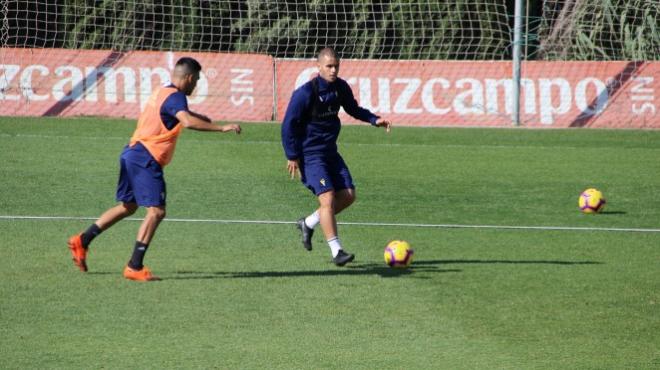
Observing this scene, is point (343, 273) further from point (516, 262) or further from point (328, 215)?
point (516, 262)

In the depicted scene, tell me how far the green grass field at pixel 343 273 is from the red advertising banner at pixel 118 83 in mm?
6683

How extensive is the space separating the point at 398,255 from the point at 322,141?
129 centimetres

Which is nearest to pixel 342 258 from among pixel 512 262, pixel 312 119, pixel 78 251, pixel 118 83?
pixel 312 119

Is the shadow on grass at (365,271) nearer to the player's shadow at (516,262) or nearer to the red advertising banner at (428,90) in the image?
the player's shadow at (516,262)

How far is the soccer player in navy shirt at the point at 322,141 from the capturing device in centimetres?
1034

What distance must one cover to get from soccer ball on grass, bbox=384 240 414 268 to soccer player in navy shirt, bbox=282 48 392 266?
1.36ft

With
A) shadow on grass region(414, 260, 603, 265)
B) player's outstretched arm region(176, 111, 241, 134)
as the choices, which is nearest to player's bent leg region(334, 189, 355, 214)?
shadow on grass region(414, 260, 603, 265)

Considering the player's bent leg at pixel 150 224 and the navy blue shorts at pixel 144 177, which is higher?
the navy blue shorts at pixel 144 177

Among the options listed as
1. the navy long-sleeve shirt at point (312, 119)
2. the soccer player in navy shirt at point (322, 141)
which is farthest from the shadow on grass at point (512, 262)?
the navy long-sleeve shirt at point (312, 119)

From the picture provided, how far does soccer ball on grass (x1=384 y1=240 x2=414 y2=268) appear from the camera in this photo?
10.2 m

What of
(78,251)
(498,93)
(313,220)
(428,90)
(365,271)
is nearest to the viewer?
(78,251)

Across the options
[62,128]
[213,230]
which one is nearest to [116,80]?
[62,128]

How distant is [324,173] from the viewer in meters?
10.5

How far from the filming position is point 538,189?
16.1 meters
